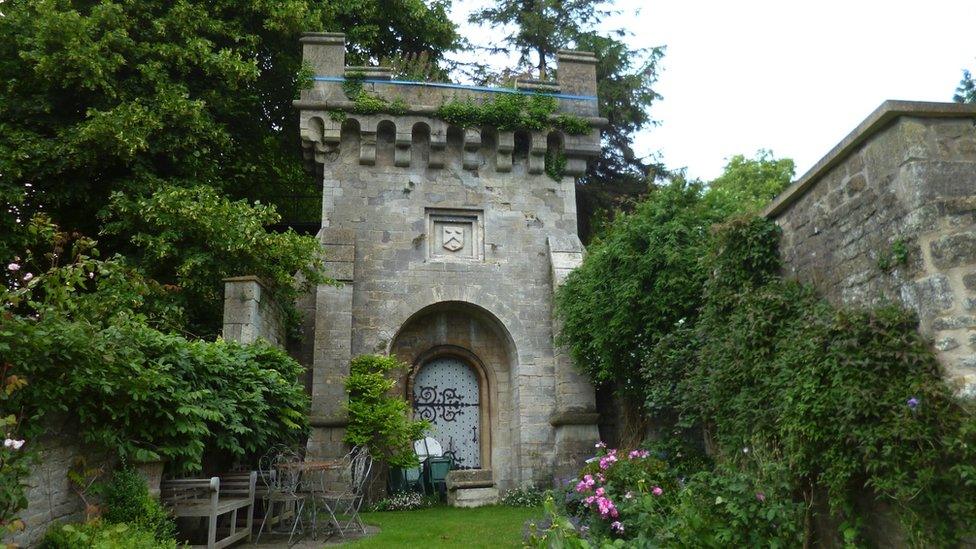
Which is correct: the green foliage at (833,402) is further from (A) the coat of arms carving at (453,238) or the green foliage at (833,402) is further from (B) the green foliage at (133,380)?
(A) the coat of arms carving at (453,238)

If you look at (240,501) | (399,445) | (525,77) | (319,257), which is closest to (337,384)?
(399,445)

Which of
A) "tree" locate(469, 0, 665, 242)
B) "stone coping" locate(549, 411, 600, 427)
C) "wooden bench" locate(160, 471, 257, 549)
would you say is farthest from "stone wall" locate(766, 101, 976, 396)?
"tree" locate(469, 0, 665, 242)

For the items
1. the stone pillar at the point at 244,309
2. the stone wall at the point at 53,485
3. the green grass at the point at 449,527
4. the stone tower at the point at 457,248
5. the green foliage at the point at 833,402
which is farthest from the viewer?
the stone tower at the point at 457,248

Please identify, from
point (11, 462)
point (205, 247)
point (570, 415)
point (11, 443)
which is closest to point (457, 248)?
point (570, 415)

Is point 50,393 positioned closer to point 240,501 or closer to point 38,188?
point 240,501

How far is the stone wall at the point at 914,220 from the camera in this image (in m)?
4.39

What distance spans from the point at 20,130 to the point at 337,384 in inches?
248

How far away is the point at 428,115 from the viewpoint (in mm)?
12828

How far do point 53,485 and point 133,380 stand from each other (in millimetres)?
885

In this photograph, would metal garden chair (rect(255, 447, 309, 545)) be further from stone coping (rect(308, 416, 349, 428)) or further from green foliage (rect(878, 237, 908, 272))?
green foliage (rect(878, 237, 908, 272))

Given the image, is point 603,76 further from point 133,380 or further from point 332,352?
point 133,380

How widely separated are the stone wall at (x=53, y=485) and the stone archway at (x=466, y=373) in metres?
7.24

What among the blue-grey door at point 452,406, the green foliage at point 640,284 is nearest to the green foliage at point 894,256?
the green foliage at point 640,284

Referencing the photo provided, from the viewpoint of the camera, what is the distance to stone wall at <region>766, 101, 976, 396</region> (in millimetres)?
4391
